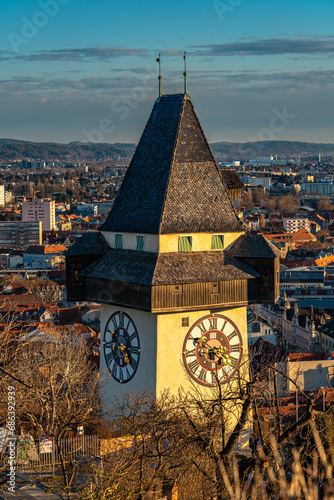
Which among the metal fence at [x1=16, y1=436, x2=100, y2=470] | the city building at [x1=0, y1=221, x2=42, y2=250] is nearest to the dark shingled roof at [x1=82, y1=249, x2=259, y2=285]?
the metal fence at [x1=16, y1=436, x2=100, y2=470]

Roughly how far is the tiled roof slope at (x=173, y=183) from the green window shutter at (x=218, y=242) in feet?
0.56

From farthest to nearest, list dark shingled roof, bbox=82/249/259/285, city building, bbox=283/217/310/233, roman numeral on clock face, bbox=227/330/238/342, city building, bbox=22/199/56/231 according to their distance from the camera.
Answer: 1. city building, bbox=22/199/56/231
2. city building, bbox=283/217/310/233
3. roman numeral on clock face, bbox=227/330/238/342
4. dark shingled roof, bbox=82/249/259/285

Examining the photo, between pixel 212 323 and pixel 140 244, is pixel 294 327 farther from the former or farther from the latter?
pixel 140 244

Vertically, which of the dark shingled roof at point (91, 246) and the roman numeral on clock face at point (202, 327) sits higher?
the dark shingled roof at point (91, 246)

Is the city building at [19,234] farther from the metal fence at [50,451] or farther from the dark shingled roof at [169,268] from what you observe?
the metal fence at [50,451]

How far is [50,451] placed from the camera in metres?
19.3

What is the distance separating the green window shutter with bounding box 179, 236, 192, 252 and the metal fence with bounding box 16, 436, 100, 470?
14.1 ft

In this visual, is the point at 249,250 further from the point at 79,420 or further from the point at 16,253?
the point at 16,253

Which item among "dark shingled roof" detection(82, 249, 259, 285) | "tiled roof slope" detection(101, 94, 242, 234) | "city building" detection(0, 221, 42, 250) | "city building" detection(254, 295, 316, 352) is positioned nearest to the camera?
"dark shingled roof" detection(82, 249, 259, 285)

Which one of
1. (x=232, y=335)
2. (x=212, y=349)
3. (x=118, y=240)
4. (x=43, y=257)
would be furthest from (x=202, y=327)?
(x=43, y=257)

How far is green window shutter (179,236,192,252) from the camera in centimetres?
2156

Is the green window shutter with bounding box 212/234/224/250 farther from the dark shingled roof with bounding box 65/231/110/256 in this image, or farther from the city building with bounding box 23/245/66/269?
the city building with bounding box 23/245/66/269

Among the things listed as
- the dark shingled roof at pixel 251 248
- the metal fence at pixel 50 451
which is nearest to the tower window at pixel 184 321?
the dark shingled roof at pixel 251 248

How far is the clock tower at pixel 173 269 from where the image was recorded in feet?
70.0
